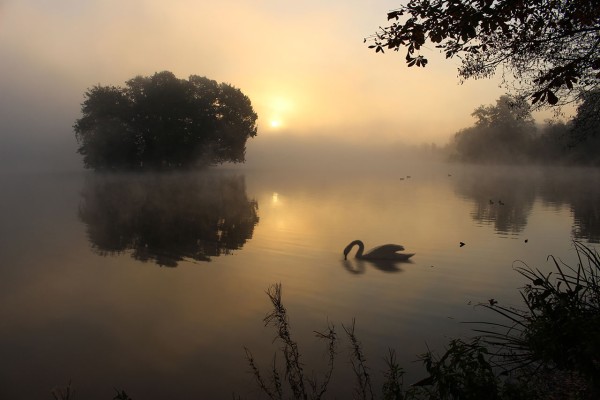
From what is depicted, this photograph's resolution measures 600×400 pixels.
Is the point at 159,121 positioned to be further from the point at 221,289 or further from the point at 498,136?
the point at 498,136

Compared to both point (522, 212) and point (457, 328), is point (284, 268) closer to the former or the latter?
point (457, 328)

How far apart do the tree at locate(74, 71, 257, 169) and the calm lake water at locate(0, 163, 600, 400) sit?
4107 cm

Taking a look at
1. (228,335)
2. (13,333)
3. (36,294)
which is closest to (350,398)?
(228,335)

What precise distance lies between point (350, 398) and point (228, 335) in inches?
125

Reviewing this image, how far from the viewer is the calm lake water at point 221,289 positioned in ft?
24.1

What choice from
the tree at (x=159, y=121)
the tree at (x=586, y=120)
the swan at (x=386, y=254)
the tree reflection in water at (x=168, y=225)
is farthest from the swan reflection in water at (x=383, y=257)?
the tree at (x=159, y=121)

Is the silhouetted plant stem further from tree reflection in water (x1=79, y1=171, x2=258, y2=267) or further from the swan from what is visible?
tree reflection in water (x1=79, y1=171, x2=258, y2=267)

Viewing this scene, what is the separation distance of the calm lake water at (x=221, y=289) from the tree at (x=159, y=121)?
4107 centimetres

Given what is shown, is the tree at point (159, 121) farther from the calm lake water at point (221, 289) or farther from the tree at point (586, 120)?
the tree at point (586, 120)

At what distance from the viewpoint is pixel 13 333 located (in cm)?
867

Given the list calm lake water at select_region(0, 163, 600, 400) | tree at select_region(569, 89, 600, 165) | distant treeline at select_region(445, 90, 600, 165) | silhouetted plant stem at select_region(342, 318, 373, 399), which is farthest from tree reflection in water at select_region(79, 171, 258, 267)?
distant treeline at select_region(445, 90, 600, 165)

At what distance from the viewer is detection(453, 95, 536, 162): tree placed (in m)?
100

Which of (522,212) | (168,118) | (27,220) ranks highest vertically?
(168,118)

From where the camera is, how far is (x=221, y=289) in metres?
11.6
